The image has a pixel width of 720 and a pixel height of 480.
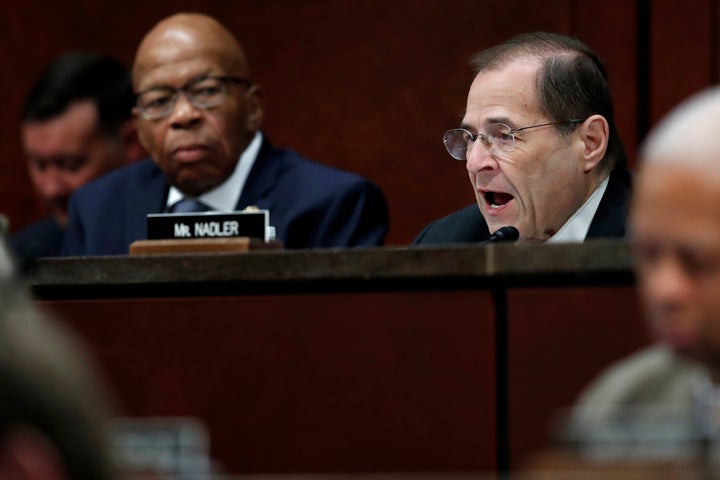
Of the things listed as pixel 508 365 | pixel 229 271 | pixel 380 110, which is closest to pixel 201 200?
pixel 380 110

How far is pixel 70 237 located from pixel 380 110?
1364mm

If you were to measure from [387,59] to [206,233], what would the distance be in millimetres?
2401

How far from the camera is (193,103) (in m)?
4.01

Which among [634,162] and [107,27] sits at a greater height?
[107,27]

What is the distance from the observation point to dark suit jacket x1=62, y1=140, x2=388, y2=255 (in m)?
3.79

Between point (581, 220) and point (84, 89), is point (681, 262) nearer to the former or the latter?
point (581, 220)

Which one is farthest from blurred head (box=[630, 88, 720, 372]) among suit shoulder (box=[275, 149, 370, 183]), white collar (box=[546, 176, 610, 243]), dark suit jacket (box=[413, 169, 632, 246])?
suit shoulder (box=[275, 149, 370, 183])

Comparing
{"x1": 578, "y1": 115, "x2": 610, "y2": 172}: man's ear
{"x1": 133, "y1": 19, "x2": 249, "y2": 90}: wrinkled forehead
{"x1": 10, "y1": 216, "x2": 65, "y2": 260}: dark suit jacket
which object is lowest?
{"x1": 10, "y1": 216, "x2": 65, "y2": 260}: dark suit jacket

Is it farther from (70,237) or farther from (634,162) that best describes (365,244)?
(634,162)

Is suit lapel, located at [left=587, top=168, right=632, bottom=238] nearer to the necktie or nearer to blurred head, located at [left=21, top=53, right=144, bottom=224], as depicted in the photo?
the necktie

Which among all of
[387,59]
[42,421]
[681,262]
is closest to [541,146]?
[387,59]

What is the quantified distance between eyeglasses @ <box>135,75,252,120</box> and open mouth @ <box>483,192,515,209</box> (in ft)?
2.99

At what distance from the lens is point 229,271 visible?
2426mm

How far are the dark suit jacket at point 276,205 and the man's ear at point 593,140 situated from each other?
634 millimetres
